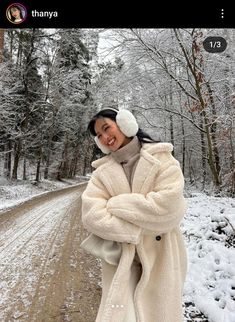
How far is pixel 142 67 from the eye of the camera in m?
14.2

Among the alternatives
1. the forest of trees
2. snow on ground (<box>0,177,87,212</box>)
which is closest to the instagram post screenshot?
the forest of trees

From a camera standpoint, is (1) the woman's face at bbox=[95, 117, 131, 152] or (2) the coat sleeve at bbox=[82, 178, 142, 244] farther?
(1) the woman's face at bbox=[95, 117, 131, 152]

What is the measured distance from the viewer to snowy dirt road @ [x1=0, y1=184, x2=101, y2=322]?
4.35 meters

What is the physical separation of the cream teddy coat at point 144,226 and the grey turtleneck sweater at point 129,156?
0.18ft

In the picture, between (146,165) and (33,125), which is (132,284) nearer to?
(146,165)

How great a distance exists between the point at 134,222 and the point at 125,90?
1393 cm

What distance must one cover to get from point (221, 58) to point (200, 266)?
9856mm

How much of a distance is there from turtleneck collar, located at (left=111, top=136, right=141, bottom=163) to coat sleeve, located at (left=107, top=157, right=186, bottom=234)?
0.99 ft

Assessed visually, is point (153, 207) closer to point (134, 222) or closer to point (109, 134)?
point (134, 222)

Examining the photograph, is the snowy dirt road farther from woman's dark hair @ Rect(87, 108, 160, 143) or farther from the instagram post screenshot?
woman's dark hair @ Rect(87, 108, 160, 143)

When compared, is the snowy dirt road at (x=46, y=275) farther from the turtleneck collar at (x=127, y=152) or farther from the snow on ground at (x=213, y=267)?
the turtleneck collar at (x=127, y=152)

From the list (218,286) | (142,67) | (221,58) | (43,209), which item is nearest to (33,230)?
(43,209)
